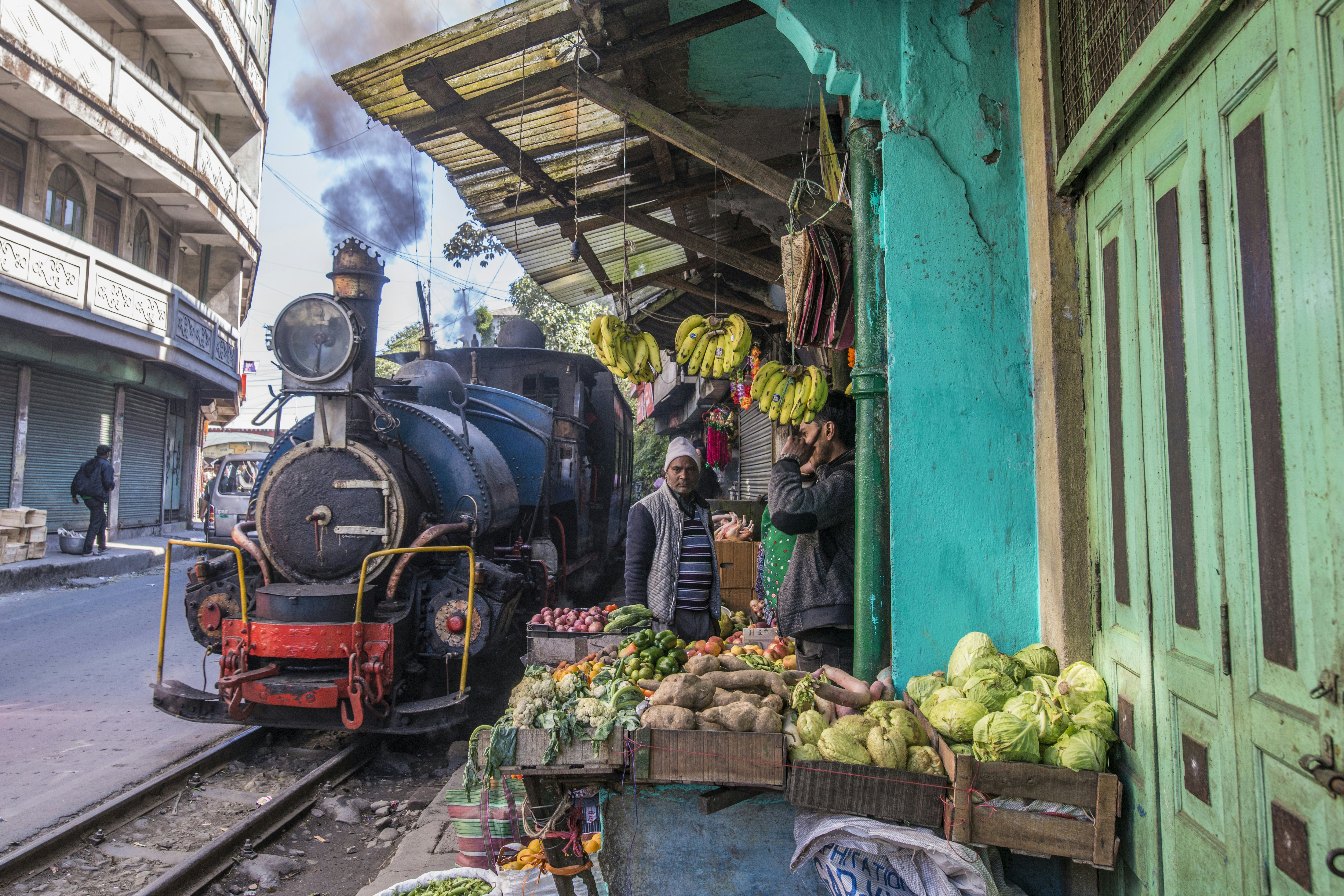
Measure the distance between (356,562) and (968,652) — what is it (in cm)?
394

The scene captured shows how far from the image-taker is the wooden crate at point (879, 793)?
2256mm

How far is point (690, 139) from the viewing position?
13.1 feet

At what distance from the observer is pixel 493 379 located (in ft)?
30.0

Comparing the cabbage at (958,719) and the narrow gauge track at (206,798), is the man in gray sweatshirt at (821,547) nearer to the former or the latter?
the cabbage at (958,719)

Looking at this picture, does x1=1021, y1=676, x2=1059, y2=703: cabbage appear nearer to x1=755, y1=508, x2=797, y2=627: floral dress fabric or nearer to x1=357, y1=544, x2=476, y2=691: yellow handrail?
x1=755, y1=508, x2=797, y2=627: floral dress fabric

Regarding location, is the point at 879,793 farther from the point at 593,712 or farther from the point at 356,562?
the point at 356,562

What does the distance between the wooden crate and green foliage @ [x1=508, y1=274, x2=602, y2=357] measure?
73.2 feet

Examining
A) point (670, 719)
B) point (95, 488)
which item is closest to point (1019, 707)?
point (670, 719)

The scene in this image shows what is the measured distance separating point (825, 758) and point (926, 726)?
39cm

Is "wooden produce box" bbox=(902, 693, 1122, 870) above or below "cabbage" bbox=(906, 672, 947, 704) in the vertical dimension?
below

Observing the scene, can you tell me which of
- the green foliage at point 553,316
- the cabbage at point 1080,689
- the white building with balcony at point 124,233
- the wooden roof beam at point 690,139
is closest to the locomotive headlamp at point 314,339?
the wooden roof beam at point 690,139

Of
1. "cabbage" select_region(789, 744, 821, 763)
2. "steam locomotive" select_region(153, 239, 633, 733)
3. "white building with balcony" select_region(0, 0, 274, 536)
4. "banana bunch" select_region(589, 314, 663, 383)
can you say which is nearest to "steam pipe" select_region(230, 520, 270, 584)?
"steam locomotive" select_region(153, 239, 633, 733)

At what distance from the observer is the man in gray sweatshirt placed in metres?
3.39

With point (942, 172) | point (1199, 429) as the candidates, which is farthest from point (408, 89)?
point (1199, 429)
